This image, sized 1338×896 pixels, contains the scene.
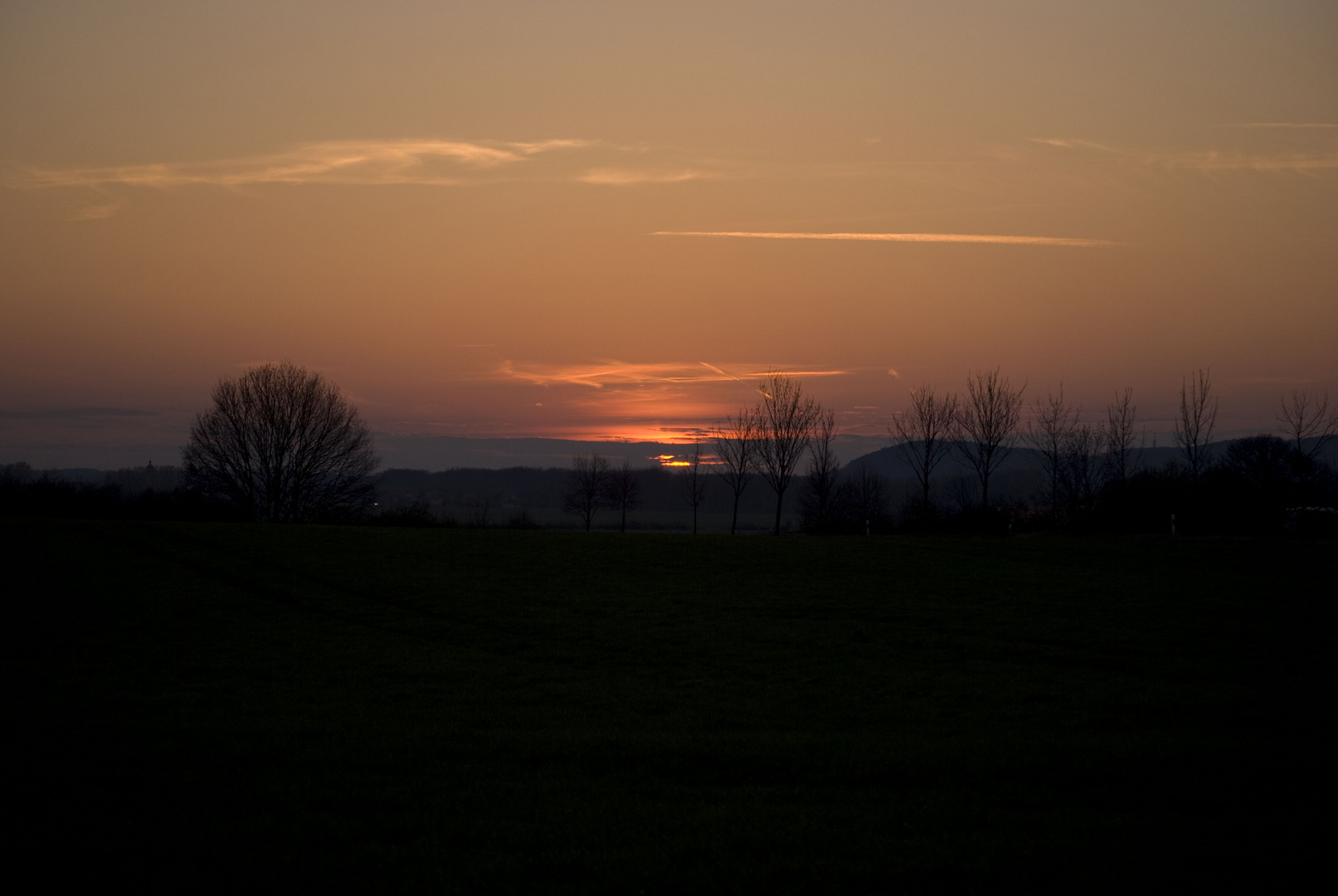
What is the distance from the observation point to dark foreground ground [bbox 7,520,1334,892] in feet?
24.6

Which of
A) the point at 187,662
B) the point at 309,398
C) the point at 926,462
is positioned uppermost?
the point at 309,398

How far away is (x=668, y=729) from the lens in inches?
499

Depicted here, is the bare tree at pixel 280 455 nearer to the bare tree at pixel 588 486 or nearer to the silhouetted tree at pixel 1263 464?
the bare tree at pixel 588 486

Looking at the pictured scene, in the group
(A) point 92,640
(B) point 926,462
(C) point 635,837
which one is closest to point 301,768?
(C) point 635,837

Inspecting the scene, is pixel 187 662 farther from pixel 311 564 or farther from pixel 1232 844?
pixel 1232 844

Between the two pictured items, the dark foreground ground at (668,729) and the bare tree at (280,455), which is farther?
the bare tree at (280,455)

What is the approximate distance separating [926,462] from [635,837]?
54645 mm

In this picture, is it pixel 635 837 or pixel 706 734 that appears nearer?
pixel 635 837

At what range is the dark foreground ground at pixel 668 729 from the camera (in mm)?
7492

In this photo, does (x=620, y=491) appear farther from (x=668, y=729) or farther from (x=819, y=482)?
(x=668, y=729)

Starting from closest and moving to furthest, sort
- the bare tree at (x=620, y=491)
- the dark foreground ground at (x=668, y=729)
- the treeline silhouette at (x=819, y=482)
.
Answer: the dark foreground ground at (x=668, y=729), the treeline silhouette at (x=819, y=482), the bare tree at (x=620, y=491)

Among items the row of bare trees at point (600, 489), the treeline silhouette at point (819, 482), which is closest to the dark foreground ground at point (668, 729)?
the treeline silhouette at point (819, 482)

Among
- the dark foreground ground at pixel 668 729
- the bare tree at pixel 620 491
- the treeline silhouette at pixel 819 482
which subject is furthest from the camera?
the bare tree at pixel 620 491

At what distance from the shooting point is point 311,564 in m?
32.6
